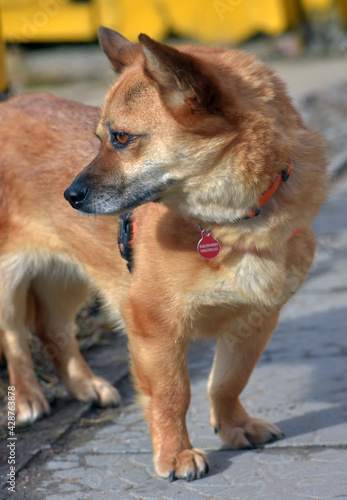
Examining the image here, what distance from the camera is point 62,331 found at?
4246 millimetres

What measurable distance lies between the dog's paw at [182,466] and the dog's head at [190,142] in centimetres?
113

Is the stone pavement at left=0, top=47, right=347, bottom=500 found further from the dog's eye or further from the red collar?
the dog's eye

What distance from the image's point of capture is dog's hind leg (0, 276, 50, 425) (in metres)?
3.90

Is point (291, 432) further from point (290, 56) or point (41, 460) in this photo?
point (290, 56)

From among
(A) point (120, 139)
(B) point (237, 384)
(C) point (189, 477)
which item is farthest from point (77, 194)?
(C) point (189, 477)

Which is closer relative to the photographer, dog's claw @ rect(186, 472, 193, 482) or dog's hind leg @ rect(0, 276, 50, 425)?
dog's claw @ rect(186, 472, 193, 482)

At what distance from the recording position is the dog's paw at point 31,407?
382 centimetres

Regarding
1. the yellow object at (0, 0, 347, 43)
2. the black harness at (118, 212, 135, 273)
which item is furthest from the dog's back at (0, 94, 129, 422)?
the yellow object at (0, 0, 347, 43)

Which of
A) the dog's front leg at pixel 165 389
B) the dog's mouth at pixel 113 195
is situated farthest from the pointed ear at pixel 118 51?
the dog's front leg at pixel 165 389

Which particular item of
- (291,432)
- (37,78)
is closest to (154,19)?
(37,78)

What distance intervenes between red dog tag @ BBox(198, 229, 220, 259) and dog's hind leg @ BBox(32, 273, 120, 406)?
1.51 meters

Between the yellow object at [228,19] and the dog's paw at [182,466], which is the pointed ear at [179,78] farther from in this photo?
the yellow object at [228,19]

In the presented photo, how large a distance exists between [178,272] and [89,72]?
1272 centimetres

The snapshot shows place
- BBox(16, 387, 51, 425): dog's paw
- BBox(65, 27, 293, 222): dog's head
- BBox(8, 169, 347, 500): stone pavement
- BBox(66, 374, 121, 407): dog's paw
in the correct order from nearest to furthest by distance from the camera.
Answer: BBox(65, 27, 293, 222): dog's head
BBox(8, 169, 347, 500): stone pavement
BBox(16, 387, 51, 425): dog's paw
BBox(66, 374, 121, 407): dog's paw
